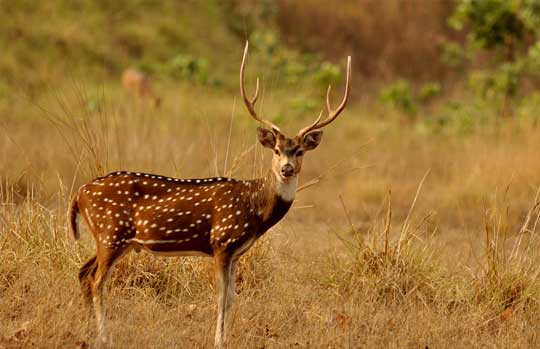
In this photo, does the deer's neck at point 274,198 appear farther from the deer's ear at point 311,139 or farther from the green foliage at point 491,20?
the green foliage at point 491,20

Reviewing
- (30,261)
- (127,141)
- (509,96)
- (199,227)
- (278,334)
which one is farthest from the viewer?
(509,96)

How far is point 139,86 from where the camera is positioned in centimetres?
1898

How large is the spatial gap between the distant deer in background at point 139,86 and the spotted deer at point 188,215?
11.5 m

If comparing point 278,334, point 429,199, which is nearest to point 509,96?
point 429,199

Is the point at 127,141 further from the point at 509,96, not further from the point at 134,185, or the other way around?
the point at 509,96

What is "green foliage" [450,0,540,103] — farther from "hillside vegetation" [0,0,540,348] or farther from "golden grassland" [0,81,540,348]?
"golden grassland" [0,81,540,348]

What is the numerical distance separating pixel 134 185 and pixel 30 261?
161 cm

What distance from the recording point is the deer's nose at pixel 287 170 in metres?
6.73

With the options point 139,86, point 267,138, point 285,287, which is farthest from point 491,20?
point 267,138

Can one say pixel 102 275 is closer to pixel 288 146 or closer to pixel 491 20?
pixel 288 146

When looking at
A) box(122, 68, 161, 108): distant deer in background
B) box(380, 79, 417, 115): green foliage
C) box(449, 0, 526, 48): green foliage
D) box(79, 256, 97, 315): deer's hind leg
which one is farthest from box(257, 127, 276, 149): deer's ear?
box(380, 79, 417, 115): green foliage

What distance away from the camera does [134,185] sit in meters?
6.98

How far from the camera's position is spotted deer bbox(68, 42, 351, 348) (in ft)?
22.3

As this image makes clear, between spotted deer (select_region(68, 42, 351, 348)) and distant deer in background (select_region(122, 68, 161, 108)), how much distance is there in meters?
11.5
